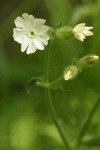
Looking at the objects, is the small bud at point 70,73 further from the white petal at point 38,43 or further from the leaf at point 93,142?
the leaf at point 93,142

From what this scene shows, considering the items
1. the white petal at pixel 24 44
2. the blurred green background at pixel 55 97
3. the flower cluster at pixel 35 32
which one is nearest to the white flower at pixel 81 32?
the flower cluster at pixel 35 32

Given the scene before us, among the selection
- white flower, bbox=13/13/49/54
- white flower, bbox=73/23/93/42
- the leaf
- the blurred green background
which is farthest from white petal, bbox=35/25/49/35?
the leaf

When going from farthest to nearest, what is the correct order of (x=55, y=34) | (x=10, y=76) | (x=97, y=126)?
(x=10, y=76), (x=97, y=126), (x=55, y=34)

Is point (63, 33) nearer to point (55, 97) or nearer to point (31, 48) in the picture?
point (31, 48)

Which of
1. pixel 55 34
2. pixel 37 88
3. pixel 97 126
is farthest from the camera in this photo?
pixel 37 88

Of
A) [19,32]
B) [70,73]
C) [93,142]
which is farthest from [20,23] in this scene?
[93,142]

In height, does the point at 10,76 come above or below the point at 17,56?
below

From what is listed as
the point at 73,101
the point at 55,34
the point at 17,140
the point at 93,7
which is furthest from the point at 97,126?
the point at 55,34

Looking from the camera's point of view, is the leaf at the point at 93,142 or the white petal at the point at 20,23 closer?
the white petal at the point at 20,23

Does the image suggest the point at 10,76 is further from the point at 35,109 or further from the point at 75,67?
the point at 75,67
